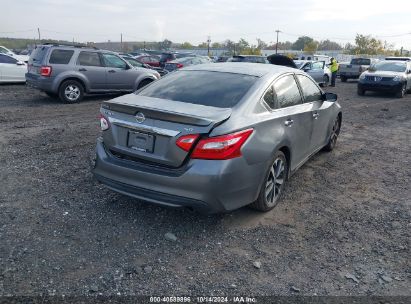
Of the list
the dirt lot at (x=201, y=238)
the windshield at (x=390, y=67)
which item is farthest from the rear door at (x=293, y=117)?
the windshield at (x=390, y=67)

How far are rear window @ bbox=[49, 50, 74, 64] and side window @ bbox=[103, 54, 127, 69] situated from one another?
3.78ft

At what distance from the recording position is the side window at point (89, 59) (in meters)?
11.5

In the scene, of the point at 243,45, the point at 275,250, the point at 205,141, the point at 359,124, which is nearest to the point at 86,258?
the point at 205,141

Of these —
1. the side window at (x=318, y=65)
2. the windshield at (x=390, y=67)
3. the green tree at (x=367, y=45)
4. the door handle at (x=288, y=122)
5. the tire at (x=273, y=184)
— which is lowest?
the tire at (x=273, y=184)

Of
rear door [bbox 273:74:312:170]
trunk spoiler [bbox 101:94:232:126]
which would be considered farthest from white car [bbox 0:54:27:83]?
rear door [bbox 273:74:312:170]

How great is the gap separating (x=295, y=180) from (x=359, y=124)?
5.24 m

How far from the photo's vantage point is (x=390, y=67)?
1664cm

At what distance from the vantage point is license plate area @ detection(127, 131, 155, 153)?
350 cm

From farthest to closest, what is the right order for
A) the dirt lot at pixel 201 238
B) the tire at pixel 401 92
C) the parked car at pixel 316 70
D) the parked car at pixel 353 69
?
1. the parked car at pixel 353 69
2. the parked car at pixel 316 70
3. the tire at pixel 401 92
4. the dirt lot at pixel 201 238

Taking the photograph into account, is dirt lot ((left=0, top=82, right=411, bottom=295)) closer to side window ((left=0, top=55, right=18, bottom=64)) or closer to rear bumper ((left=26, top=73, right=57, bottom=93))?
rear bumper ((left=26, top=73, right=57, bottom=93))

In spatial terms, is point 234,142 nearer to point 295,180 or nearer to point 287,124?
point 287,124

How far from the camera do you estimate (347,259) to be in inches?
135

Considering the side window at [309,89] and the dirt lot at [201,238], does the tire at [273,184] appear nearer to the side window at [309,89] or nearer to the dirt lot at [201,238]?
the dirt lot at [201,238]

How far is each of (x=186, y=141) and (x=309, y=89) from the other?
2.75 meters
